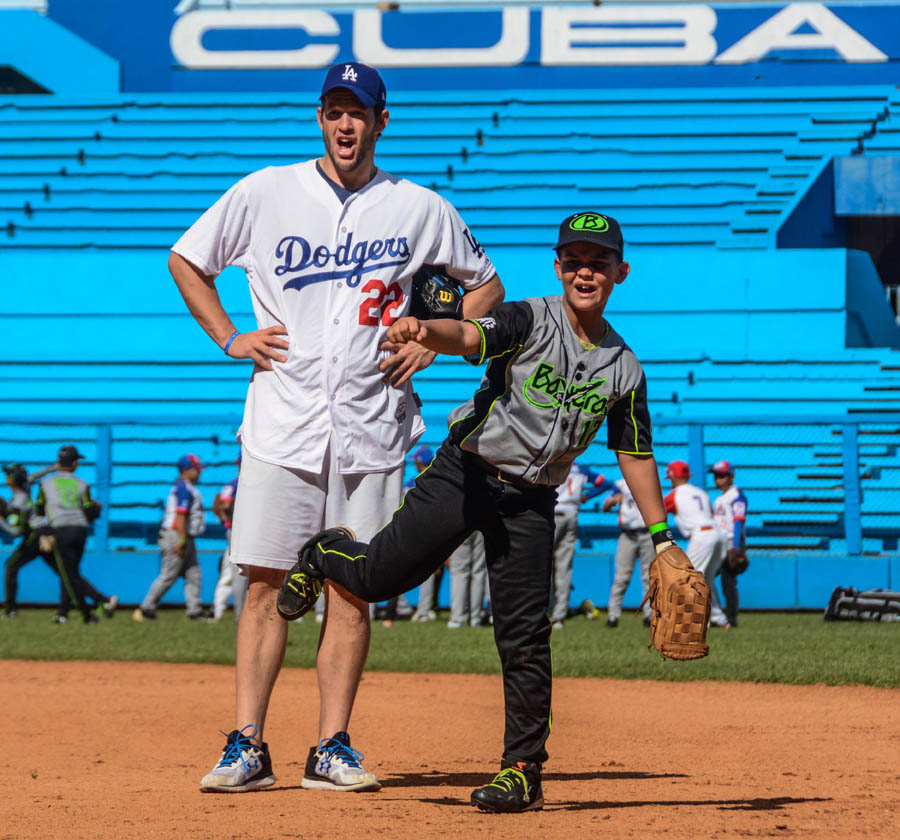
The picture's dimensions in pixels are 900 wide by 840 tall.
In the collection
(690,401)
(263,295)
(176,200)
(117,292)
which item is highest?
(176,200)

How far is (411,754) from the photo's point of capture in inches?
237

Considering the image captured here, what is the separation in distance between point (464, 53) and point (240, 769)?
20.9m

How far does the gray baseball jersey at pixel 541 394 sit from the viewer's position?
4332mm

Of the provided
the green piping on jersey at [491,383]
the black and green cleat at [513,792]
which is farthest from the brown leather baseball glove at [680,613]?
the green piping on jersey at [491,383]

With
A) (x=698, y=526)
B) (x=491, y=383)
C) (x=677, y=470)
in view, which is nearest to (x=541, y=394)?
(x=491, y=383)

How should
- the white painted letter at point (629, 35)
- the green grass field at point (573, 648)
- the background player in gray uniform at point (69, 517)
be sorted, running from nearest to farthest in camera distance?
1. the green grass field at point (573, 648)
2. the background player in gray uniform at point (69, 517)
3. the white painted letter at point (629, 35)

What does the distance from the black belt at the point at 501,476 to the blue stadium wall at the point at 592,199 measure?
11.6 m

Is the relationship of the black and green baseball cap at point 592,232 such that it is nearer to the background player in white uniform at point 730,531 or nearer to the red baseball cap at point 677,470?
the red baseball cap at point 677,470

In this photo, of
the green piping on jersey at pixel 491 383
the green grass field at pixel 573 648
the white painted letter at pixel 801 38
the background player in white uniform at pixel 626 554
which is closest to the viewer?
the green piping on jersey at pixel 491 383

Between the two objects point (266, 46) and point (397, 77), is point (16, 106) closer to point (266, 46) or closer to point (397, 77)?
point (266, 46)

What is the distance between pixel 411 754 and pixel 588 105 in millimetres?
17564

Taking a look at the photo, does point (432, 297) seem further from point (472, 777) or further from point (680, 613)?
point (472, 777)

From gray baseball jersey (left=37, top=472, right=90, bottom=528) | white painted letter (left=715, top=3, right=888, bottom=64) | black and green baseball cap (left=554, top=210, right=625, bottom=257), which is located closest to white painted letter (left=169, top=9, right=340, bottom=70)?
white painted letter (left=715, top=3, right=888, bottom=64)

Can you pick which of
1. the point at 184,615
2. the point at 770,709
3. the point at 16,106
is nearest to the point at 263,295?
the point at 770,709
